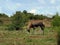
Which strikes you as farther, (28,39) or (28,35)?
(28,35)

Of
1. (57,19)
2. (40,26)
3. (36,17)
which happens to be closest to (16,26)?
(40,26)

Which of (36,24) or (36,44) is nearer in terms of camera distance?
(36,44)

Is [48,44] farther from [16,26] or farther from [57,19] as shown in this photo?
[16,26]

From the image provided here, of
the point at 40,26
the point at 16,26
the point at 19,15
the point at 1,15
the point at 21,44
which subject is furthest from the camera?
the point at 1,15

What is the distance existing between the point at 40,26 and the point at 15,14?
7432 millimetres

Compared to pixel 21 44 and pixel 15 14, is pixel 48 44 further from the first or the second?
pixel 15 14

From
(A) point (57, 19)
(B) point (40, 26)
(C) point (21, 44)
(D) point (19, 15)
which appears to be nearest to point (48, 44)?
(C) point (21, 44)

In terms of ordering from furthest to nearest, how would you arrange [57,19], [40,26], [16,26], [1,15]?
1. [1,15]
2. [16,26]
3. [40,26]
4. [57,19]

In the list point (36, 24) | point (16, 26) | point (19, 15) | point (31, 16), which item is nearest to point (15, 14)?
point (19, 15)

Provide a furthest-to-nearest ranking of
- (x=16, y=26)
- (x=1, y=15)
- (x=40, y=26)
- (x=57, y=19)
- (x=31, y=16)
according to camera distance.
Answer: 1. (x=1, y=15)
2. (x=31, y=16)
3. (x=16, y=26)
4. (x=40, y=26)
5. (x=57, y=19)

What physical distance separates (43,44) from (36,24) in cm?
1693

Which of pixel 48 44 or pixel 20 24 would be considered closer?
pixel 48 44

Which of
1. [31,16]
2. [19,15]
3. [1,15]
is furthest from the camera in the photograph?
[1,15]

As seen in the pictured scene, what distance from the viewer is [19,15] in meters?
41.0
